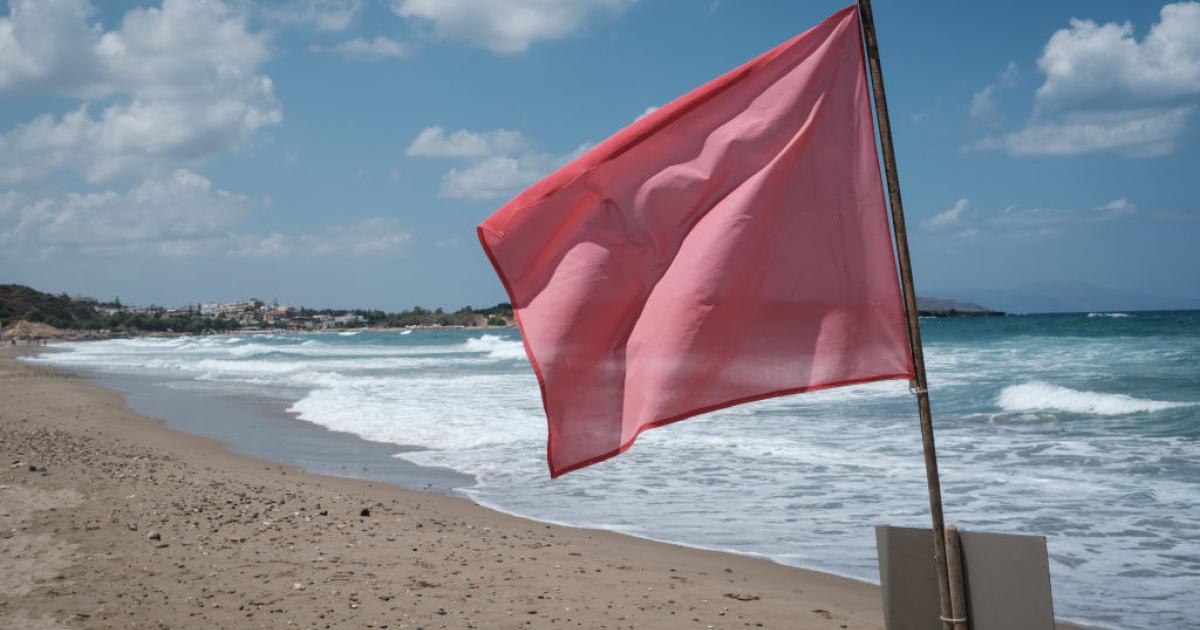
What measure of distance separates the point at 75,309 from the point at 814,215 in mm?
195422

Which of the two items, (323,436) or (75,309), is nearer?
(323,436)

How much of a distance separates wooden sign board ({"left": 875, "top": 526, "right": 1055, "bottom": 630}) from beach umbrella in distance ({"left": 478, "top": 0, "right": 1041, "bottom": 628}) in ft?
0.27

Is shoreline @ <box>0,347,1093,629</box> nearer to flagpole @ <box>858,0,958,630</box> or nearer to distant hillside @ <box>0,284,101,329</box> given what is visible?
flagpole @ <box>858,0,958,630</box>

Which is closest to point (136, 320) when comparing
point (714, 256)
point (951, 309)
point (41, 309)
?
point (41, 309)

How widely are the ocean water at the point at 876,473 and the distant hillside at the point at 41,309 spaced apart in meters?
144

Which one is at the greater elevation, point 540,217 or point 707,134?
point 707,134

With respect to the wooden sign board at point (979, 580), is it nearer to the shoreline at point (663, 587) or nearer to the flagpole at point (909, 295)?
the flagpole at point (909, 295)

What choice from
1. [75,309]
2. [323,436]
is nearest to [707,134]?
[323,436]

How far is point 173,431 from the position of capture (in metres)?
16.4

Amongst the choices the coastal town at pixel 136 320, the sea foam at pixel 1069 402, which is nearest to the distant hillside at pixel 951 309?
the coastal town at pixel 136 320

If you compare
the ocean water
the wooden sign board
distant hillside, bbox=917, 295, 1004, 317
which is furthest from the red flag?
distant hillside, bbox=917, 295, 1004, 317

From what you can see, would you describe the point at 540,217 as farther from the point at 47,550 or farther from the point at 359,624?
the point at 47,550

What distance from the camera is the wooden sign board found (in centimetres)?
284

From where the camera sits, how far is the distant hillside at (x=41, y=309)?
147375 mm
